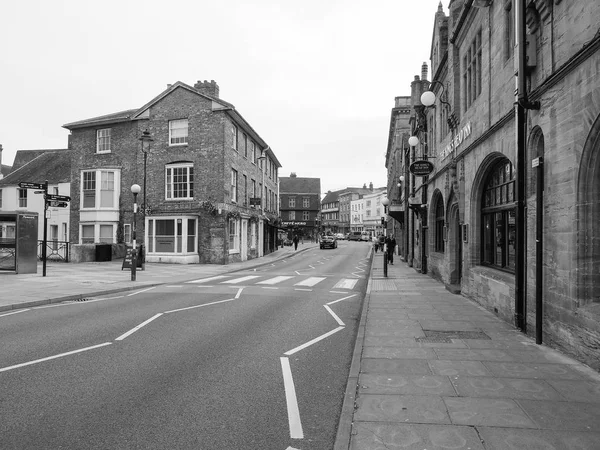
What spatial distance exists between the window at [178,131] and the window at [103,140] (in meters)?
4.81

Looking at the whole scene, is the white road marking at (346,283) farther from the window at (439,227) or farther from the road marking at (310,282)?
the window at (439,227)

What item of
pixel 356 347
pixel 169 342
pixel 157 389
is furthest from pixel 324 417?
pixel 169 342

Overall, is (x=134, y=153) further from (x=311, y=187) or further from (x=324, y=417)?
(x=311, y=187)

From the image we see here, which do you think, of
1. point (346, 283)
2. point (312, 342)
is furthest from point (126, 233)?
point (312, 342)

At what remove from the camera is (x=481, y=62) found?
1086cm

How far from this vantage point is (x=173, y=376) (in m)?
5.34

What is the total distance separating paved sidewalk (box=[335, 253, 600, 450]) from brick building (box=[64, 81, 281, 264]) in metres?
20.0

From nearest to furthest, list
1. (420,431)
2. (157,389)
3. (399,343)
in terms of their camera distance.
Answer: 1. (420,431)
2. (157,389)
3. (399,343)

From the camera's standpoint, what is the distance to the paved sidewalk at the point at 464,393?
3.64m

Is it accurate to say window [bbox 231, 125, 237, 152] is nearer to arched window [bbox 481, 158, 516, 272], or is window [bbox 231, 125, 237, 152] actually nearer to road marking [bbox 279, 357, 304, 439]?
arched window [bbox 481, 158, 516, 272]

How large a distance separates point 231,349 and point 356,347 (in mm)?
2004

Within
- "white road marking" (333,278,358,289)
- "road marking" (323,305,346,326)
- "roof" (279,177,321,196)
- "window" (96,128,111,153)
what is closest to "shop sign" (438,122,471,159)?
"white road marking" (333,278,358,289)

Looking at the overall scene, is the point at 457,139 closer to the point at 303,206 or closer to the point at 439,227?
the point at 439,227

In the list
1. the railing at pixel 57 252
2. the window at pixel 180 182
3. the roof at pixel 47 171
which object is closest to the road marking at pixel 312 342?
the window at pixel 180 182
